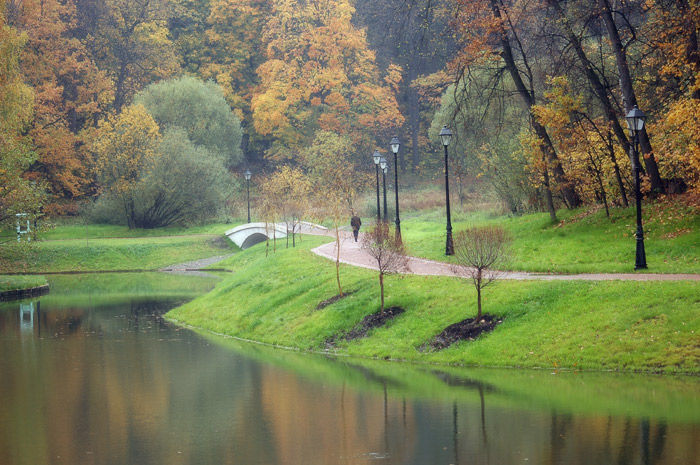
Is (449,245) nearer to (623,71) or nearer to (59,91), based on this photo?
(623,71)

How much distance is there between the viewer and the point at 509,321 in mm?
19672

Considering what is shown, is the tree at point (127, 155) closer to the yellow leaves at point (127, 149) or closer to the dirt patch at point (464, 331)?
the yellow leaves at point (127, 149)

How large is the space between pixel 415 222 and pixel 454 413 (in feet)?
103

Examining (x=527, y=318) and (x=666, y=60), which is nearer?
(x=527, y=318)

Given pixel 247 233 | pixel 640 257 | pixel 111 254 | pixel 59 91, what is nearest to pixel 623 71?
pixel 640 257

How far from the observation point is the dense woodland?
27734 millimetres

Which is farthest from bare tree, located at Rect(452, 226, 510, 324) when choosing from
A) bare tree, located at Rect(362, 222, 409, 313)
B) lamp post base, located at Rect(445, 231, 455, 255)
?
lamp post base, located at Rect(445, 231, 455, 255)

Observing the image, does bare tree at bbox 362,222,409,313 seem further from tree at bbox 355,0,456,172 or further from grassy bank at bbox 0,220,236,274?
tree at bbox 355,0,456,172

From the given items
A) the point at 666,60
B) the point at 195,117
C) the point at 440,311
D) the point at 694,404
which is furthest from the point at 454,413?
the point at 195,117

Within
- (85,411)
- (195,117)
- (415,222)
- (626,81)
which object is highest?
(195,117)

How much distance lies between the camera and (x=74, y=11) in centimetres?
6097

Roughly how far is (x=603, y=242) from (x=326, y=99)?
150 feet

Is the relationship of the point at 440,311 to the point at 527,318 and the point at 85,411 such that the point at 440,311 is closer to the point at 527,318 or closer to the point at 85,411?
the point at 527,318

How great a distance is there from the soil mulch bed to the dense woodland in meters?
5.40
